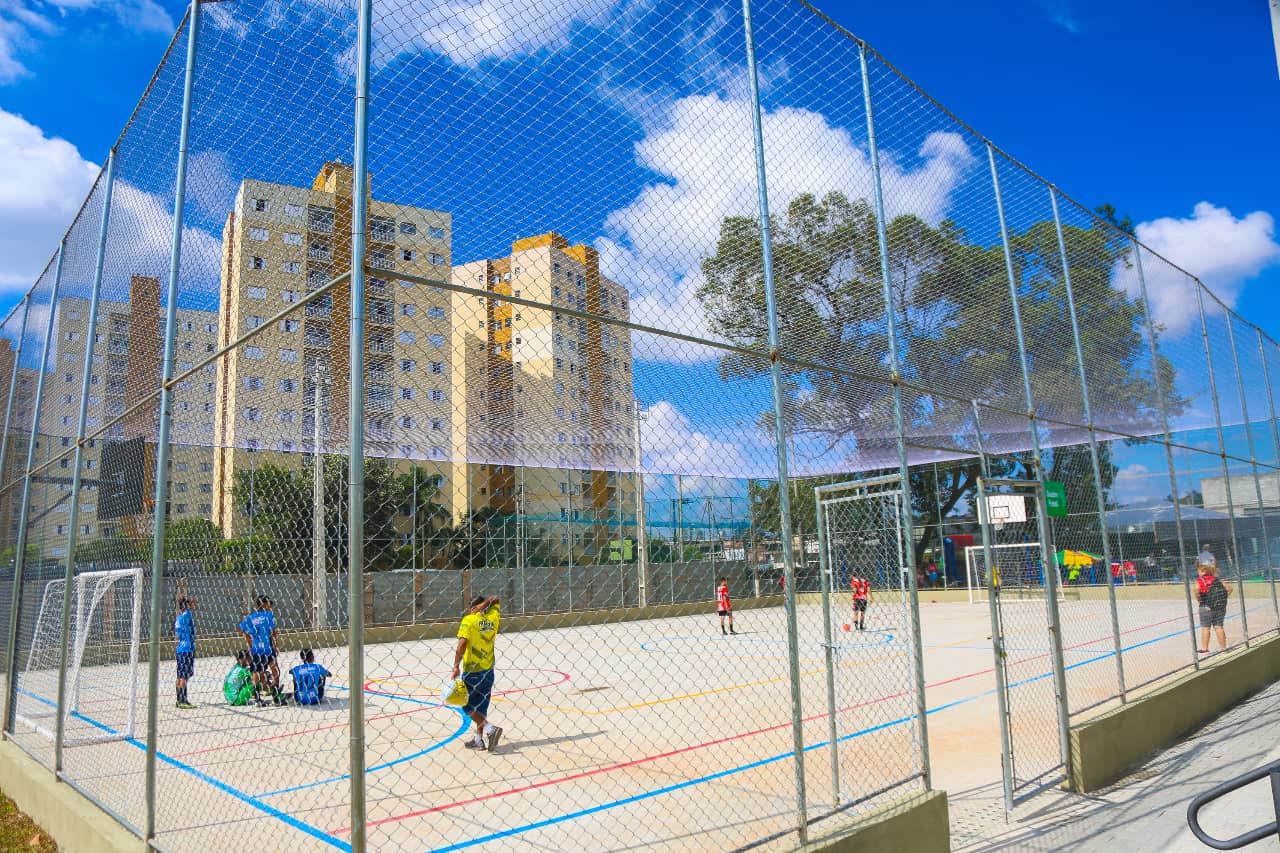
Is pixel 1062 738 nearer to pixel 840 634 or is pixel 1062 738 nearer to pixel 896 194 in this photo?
pixel 896 194

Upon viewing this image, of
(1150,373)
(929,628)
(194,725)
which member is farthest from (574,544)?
(1150,373)

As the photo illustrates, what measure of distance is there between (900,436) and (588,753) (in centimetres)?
486

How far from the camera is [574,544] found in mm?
20016

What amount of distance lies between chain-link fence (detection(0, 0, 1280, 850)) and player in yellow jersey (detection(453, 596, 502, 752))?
0.09m

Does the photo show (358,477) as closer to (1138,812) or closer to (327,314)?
(327,314)

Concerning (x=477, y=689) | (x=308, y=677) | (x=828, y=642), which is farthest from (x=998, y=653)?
(x=308, y=677)

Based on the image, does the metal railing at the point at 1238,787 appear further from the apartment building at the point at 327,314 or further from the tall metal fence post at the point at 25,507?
the tall metal fence post at the point at 25,507

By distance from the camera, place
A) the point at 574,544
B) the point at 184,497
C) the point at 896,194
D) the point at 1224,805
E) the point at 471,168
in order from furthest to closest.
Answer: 1. the point at 574,544
2. the point at 184,497
3. the point at 1224,805
4. the point at 896,194
5. the point at 471,168

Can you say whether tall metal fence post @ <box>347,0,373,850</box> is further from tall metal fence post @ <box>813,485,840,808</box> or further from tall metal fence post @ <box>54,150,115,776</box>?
tall metal fence post @ <box>54,150,115,776</box>

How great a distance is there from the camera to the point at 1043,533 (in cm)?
628

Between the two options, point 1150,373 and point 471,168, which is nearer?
point 471,168

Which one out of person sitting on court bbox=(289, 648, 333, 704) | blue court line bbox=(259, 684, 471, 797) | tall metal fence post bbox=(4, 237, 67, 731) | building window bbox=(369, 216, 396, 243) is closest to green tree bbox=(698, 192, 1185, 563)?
building window bbox=(369, 216, 396, 243)

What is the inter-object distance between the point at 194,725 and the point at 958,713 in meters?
8.98

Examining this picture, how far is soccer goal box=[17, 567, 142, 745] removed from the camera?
356 inches
